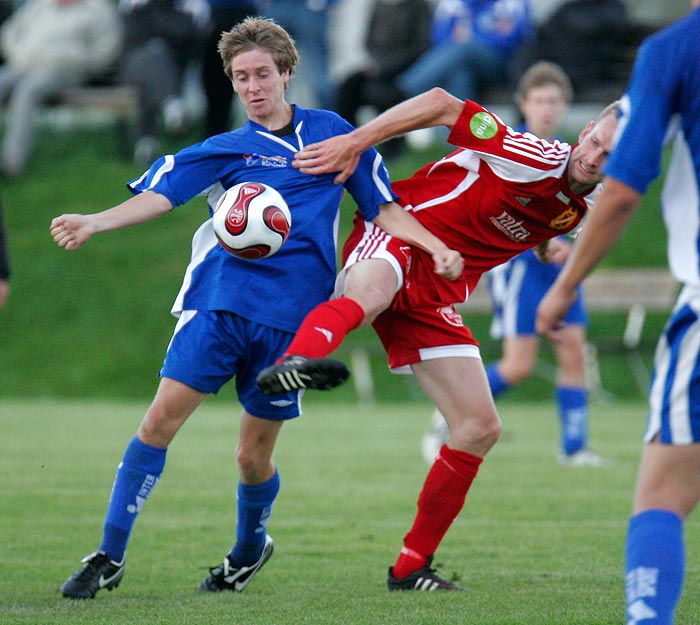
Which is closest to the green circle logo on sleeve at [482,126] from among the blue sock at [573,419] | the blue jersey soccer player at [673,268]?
the blue jersey soccer player at [673,268]

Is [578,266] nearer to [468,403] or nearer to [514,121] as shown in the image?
[468,403]

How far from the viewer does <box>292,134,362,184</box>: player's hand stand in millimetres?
4766

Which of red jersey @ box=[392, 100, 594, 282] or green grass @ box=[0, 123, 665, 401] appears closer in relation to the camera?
red jersey @ box=[392, 100, 594, 282]

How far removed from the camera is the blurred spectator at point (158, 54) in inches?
692

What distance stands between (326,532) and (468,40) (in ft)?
38.5

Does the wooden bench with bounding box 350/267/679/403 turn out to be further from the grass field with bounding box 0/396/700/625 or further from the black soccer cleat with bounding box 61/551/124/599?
the black soccer cleat with bounding box 61/551/124/599

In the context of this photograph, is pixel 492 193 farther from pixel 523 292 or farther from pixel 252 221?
pixel 523 292

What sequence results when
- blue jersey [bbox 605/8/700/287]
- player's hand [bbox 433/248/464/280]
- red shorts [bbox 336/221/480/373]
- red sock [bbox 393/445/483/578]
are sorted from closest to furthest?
blue jersey [bbox 605/8/700/287] → player's hand [bbox 433/248/464/280] → red shorts [bbox 336/221/480/373] → red sock [bbox 393/445/483/578]

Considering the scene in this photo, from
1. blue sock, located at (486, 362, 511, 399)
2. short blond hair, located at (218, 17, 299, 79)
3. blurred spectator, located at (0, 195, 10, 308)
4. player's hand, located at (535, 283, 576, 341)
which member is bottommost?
blue sock, located at (486, 362, 511, 399)

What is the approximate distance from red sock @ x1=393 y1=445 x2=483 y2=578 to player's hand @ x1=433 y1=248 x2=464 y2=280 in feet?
2.59

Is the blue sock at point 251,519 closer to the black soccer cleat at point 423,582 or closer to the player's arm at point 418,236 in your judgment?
the black soccer cleat at point 423,582

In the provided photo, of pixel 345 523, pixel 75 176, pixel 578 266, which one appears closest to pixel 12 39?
pixel 75 176

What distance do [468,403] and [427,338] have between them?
305 mm

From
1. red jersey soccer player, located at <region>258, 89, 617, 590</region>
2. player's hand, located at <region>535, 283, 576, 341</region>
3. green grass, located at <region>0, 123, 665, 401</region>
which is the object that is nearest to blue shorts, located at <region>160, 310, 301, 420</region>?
red jersey soccer player, located at <region>258, 89, 617, 590</region>
